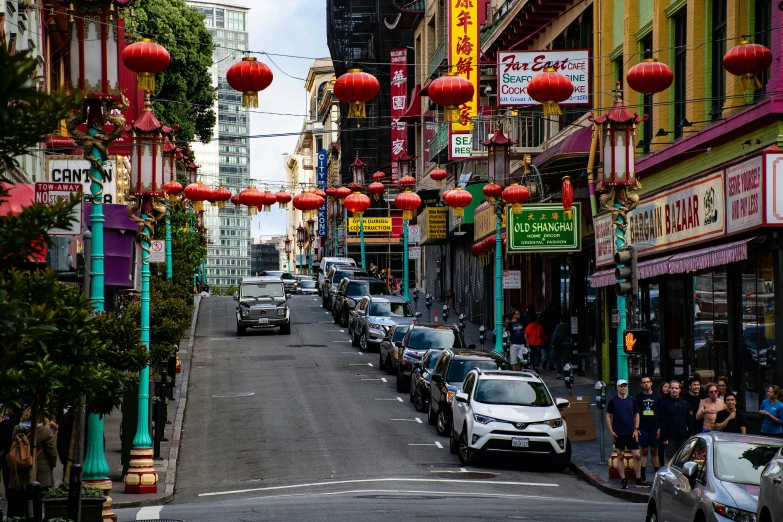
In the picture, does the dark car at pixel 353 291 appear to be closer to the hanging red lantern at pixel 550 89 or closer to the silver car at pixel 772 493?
the hanging red lantern at pixel 550 89

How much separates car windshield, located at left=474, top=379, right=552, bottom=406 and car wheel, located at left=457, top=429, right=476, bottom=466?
2.52 feet

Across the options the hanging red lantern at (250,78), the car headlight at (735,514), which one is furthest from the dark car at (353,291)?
the car headlight at (735,514)

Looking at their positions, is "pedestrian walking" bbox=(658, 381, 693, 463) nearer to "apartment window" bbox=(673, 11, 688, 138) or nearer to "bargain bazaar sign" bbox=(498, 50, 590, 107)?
"apartment window" bbox=(673, 11, 688, 138)

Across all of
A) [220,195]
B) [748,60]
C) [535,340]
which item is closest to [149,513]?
[748,60]

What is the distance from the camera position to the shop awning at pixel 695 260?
Result: 2291cm

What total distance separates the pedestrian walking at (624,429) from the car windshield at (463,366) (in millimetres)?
6512

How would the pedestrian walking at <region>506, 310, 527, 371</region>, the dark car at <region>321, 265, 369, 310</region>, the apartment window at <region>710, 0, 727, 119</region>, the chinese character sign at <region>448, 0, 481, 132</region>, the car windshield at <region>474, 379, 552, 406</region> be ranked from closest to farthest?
the car windshield at <region>474, 379, 552, 406</region> → the apartment window at <region>710, 0, 727, 119</region> → the pedestrian walking at <region>506, 310, 527, 371</region> → the chinese character sign at <region>448, 0, 481, 132</region> → the dark car at <region>321, 265, 369, 310</region>

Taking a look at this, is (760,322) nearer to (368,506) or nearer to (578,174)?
(368,506)

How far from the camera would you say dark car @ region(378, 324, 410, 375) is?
37.5 meters

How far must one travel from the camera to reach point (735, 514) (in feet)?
37.8

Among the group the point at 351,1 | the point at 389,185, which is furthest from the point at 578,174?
the point at 351,1

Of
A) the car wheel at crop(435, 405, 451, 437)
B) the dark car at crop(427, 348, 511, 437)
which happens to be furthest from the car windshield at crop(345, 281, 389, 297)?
the car wheel at crop(435, 405, 451, 437)

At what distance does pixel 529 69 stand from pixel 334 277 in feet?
94.4

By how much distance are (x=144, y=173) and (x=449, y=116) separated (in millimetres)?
6089
